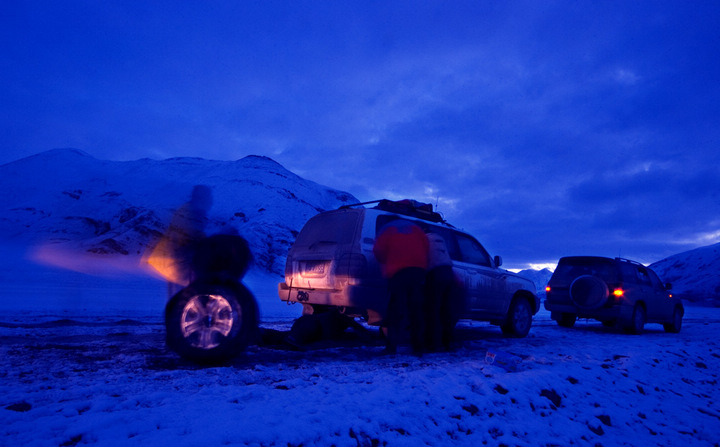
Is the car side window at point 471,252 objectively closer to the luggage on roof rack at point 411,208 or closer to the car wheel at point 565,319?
the luggage on roof rack at point 411,208

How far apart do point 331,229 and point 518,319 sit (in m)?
4.08

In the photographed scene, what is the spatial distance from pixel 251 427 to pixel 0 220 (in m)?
47.6

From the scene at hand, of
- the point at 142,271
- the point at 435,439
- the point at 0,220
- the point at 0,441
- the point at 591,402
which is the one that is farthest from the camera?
the point at 0,220

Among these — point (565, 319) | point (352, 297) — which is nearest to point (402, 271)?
point (352, 297)

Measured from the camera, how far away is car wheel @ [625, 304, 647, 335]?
965 centimetres

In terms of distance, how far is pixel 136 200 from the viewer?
4497 cm

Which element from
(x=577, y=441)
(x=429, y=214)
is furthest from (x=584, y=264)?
(x=577, y=441)

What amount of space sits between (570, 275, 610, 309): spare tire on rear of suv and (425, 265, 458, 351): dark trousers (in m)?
5.64

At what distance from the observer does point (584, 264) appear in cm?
1045

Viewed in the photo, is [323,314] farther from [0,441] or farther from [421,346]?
[0,441]

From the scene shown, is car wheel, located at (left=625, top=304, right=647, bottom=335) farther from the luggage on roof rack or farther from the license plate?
the license plate

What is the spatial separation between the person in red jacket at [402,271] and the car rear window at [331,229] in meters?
0.51

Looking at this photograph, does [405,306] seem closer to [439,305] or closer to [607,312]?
[439,305]

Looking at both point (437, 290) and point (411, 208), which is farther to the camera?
point (411, 208)
